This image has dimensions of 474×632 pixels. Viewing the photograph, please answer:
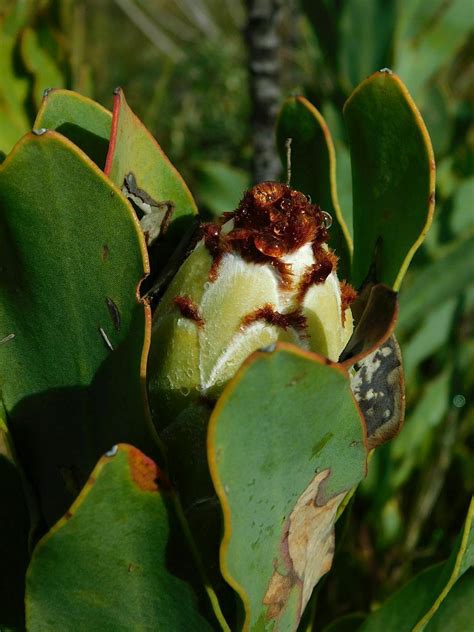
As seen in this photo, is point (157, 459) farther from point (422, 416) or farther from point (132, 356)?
point (422, 416)

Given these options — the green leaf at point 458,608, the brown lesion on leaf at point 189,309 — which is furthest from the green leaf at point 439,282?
the brown lesion on leaf at point 189,309

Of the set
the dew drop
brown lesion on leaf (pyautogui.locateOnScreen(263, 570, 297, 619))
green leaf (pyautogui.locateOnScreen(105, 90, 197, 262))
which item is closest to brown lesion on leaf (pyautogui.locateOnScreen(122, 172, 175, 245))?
green leaf (pyautogui.locateOnScreen(105, 90, 197, 262))

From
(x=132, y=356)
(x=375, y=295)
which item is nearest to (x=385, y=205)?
(x=375, y=295)

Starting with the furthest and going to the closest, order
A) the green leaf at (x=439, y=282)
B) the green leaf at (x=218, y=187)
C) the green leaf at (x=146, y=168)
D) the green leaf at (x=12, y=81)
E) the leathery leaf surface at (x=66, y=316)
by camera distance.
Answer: the green leaf at (x=218, y=187) < the green leaf at (x=439, y=282) < the green leaf at (x=12, y=81) < the green leaf at (x=146, y=168) < the leathery leaf surface at (x=66, y=316)

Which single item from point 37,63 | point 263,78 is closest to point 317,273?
point 37,63

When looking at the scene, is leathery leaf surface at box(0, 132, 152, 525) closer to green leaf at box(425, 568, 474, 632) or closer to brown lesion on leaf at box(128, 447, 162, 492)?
brown lesion on leaf at box(128, 447, 162, 492)

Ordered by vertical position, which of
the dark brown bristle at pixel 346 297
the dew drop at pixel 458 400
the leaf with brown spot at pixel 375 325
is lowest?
the dew drop at pixel 458 400

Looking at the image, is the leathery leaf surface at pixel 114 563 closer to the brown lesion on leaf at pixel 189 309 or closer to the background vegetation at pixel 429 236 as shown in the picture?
the brown lesion on leaf at pixel 189 309
